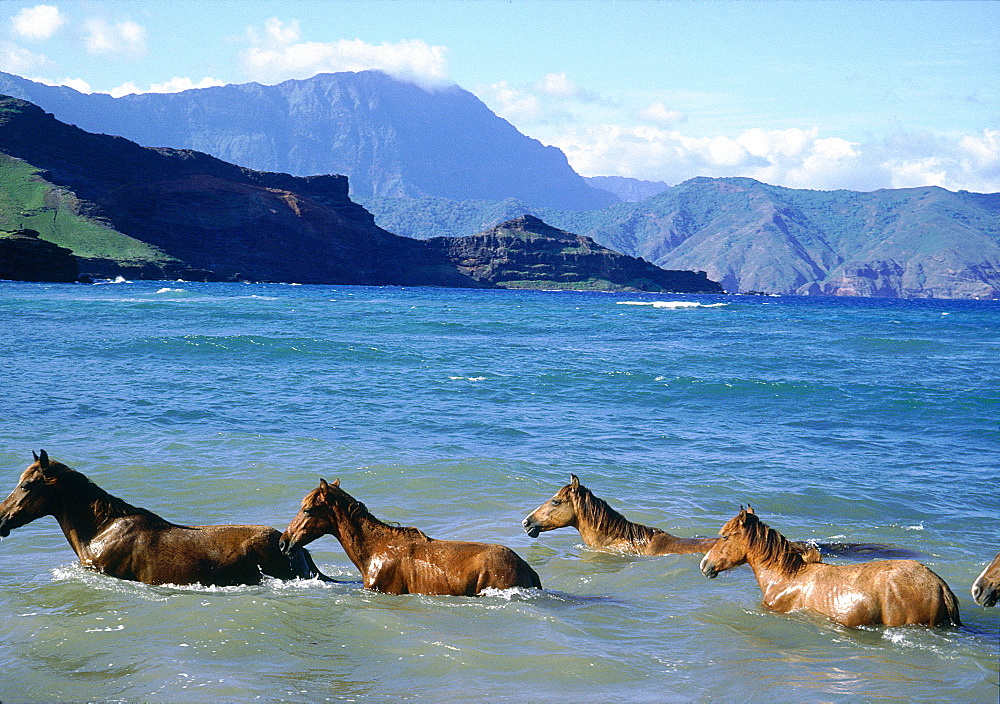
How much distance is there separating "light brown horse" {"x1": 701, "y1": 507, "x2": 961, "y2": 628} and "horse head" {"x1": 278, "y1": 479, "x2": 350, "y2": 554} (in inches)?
147

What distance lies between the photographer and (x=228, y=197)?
180 metres

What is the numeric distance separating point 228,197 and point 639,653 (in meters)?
186

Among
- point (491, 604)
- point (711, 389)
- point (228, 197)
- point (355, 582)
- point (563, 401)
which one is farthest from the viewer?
point (228, 197)

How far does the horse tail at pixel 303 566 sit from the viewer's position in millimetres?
8305

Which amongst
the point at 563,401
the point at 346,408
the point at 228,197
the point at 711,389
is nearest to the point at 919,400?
the point at 711,389

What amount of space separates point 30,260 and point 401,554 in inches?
4479

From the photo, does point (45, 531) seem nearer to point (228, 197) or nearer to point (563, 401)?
point (563, 401)

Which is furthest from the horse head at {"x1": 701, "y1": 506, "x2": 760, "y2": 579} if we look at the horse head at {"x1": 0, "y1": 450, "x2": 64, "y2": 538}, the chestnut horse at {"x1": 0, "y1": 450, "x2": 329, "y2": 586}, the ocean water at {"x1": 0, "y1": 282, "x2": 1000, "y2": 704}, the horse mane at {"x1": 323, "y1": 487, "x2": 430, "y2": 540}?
the horse head at {"x1": 0, "y1": 450, "x2": 64, "y2": 538}

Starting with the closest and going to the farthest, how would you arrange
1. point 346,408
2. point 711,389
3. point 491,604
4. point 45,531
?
point 491,604 → point 45,531 → point 346,408 → point 711,389

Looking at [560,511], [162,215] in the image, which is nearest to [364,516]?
[560,511]

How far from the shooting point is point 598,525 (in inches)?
410

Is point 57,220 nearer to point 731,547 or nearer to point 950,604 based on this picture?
point 731,547

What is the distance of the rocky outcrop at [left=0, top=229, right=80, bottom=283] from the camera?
10369 cm

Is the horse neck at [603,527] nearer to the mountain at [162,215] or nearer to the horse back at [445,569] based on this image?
the horse back at [445,569]
